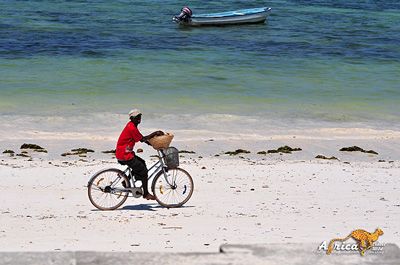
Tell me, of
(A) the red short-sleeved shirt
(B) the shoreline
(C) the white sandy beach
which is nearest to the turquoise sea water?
(C) the white sandy beach

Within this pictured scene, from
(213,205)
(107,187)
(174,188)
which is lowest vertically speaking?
(213,205)

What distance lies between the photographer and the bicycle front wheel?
12.4 metres

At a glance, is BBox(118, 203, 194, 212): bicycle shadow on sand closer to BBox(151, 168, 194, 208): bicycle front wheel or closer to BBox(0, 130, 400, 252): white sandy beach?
BBox(0, 130, 400, 252): white sandy beach

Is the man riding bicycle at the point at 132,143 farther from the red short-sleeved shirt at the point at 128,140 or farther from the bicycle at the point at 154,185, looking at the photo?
the bicycle at the point at 154,185

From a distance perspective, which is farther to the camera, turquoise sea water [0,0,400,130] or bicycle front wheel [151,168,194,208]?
turquoise sea water [0,0,400,130]

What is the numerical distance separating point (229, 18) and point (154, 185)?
32.3 m

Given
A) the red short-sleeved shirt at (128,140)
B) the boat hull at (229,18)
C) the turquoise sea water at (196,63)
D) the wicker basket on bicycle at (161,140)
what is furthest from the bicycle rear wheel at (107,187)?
the boat hull at (229,18)

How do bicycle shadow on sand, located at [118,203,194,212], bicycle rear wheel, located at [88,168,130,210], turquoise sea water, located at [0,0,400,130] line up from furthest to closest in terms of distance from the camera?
turquoise sea water, located at [0,0,400,130]
bicycle shadow on sand, located at [118,203,194,212]
bicycle rear wheel, located at [88,168,130,210]

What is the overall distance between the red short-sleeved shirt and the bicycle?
1.04 feet

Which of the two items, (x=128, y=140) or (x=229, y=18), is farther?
(x=229, y=18)

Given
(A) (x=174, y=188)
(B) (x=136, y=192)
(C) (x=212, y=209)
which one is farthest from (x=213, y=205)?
(B) (x=136, y=192)

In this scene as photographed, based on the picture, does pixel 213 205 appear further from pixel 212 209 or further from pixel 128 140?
pixel 128 140

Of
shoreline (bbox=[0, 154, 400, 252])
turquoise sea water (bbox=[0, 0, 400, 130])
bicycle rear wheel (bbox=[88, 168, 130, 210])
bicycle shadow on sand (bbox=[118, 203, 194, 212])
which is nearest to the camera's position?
shoreline (bbox=[0, 154, 400, 252])

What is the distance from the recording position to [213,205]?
12.6 meters
